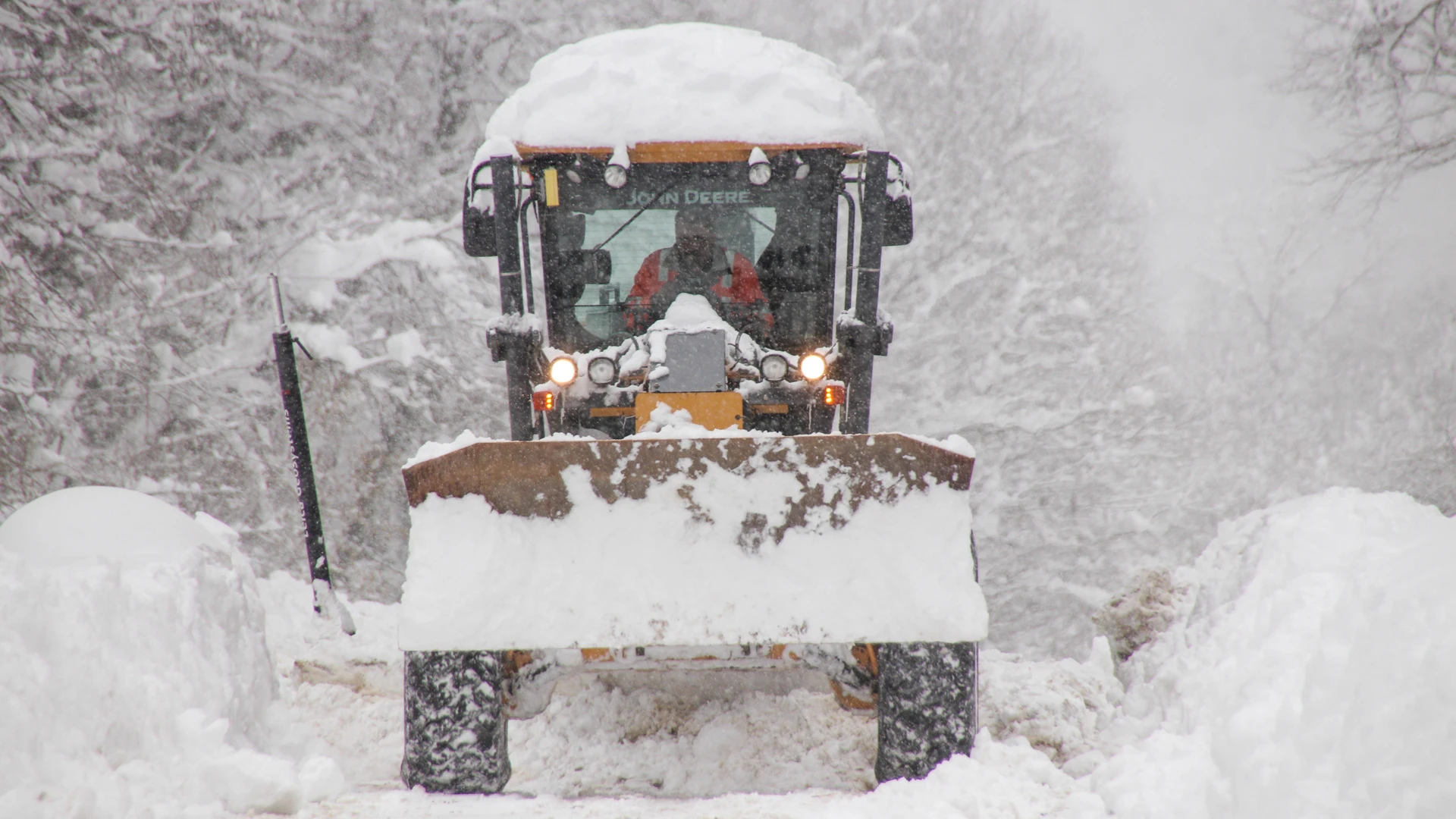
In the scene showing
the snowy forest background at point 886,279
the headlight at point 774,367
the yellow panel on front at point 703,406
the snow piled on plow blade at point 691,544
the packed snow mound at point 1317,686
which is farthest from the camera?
the snowy forest background at point 886,279

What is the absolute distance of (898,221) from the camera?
4.05m

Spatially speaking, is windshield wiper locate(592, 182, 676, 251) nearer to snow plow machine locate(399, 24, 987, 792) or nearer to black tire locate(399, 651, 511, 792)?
snow plow machine locate(399, 24, 987, 792)

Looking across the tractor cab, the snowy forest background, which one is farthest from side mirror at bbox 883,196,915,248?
the snowy forest background

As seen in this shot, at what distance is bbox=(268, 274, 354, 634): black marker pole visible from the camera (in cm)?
488

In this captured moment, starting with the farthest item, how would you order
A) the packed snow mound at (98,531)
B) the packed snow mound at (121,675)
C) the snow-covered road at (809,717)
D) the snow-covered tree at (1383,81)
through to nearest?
the snow-covered tree at (1383,81) → the packed snow mound at (98,531) → the packed snow mound at (121,675) → the snow-covered road at (809,717)

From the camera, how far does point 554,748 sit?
365 centimetres

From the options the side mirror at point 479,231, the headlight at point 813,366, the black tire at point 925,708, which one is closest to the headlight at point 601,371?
the side mirror at point 479,231

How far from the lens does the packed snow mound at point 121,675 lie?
194 cm

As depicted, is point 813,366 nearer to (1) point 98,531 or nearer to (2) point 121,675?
(2) point 121,675

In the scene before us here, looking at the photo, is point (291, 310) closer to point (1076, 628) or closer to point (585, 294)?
point (585, 294)

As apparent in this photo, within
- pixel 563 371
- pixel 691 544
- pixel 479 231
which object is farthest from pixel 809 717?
pixel 479 231

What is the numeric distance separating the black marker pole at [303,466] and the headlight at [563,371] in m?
2.12

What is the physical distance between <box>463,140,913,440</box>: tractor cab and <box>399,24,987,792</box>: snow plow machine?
0.06 ft

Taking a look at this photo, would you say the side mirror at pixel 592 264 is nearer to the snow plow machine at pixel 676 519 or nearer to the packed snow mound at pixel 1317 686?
the snow plow machine at pixel 676 519
